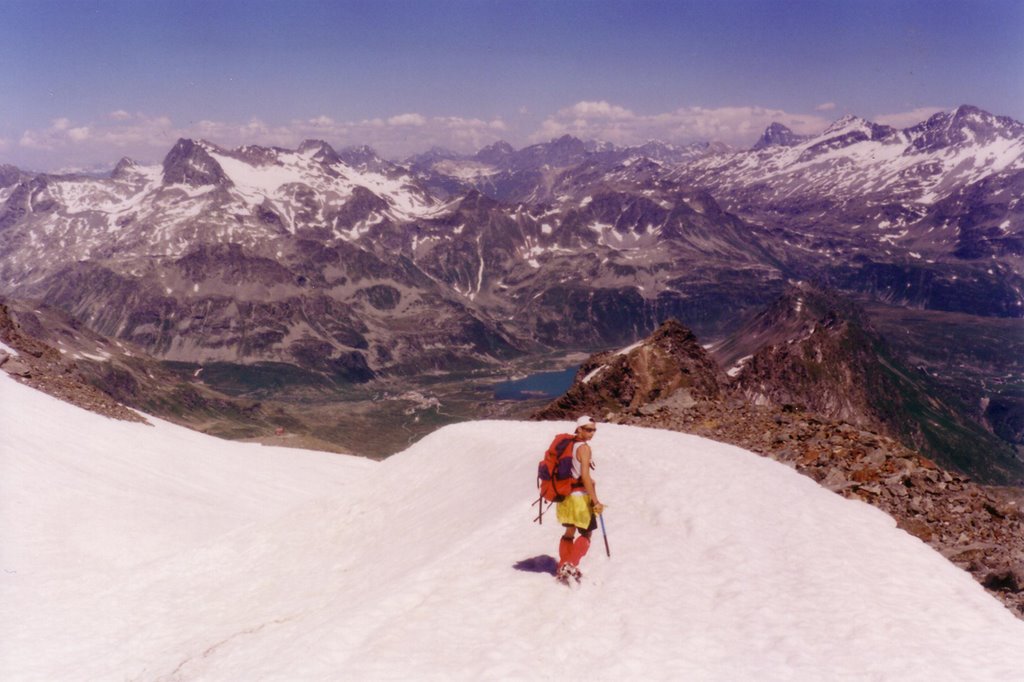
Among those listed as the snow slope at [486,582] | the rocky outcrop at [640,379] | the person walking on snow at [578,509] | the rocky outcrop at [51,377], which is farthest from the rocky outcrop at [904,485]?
the rocky outcrop at [51,377]

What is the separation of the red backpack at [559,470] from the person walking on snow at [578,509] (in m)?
0.11

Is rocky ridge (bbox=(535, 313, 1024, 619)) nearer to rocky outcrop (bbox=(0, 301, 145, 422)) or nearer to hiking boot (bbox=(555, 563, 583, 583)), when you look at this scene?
hiking boot (bbox=(555, 563, 583, 583))

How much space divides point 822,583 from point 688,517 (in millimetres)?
4664

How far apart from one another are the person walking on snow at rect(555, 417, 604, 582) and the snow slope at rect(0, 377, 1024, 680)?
2.13 feet

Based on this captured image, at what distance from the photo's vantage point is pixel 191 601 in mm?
23688

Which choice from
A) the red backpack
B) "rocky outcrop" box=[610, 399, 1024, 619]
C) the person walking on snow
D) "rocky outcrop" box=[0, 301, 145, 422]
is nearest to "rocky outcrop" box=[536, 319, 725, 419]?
"rocky outcrop" box=[610, 399, 1024, 619]

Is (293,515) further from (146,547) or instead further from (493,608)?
(493,608)

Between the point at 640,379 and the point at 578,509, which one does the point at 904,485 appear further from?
the point at 640,379

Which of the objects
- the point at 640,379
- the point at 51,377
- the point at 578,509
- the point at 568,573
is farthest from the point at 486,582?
the point at 51,377

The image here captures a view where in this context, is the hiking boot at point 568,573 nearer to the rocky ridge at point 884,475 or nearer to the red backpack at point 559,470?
the red backpack at point 559,470

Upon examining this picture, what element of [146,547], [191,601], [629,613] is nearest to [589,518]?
[629,613]

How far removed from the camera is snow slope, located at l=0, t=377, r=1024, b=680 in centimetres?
1462

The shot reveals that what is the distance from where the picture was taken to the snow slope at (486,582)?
14.6 metres

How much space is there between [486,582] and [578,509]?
3.06 m
